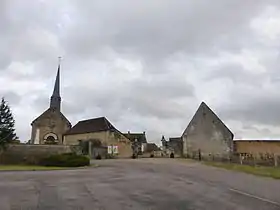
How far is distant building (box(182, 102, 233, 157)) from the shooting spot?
57.0 meters

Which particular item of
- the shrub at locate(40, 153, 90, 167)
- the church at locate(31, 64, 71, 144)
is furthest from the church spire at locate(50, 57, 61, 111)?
the shrub at locate(40, 153, 90, 167)

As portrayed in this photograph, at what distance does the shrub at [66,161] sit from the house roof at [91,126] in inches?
1234

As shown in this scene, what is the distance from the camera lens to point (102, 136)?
6994 centimetres

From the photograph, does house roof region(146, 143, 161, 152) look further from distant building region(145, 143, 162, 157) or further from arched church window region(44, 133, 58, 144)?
arched church window region(44, 133, 58, 144)

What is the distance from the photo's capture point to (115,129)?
70.3 metres

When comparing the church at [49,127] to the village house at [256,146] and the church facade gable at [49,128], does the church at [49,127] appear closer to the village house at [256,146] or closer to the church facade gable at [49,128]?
the church facade gable at [49,128]

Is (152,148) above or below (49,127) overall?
below

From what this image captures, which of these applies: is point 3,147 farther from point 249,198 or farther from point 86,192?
point 249,198

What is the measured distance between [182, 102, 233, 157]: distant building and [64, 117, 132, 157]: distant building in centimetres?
1297

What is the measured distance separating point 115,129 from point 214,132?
19.4m

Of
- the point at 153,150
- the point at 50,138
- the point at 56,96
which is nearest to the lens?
the point at 153,150

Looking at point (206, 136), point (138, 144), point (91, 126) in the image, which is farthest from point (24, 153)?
point (138, 144)

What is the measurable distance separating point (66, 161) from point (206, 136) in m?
27.8

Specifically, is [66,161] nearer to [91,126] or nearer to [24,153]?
[24,153]
